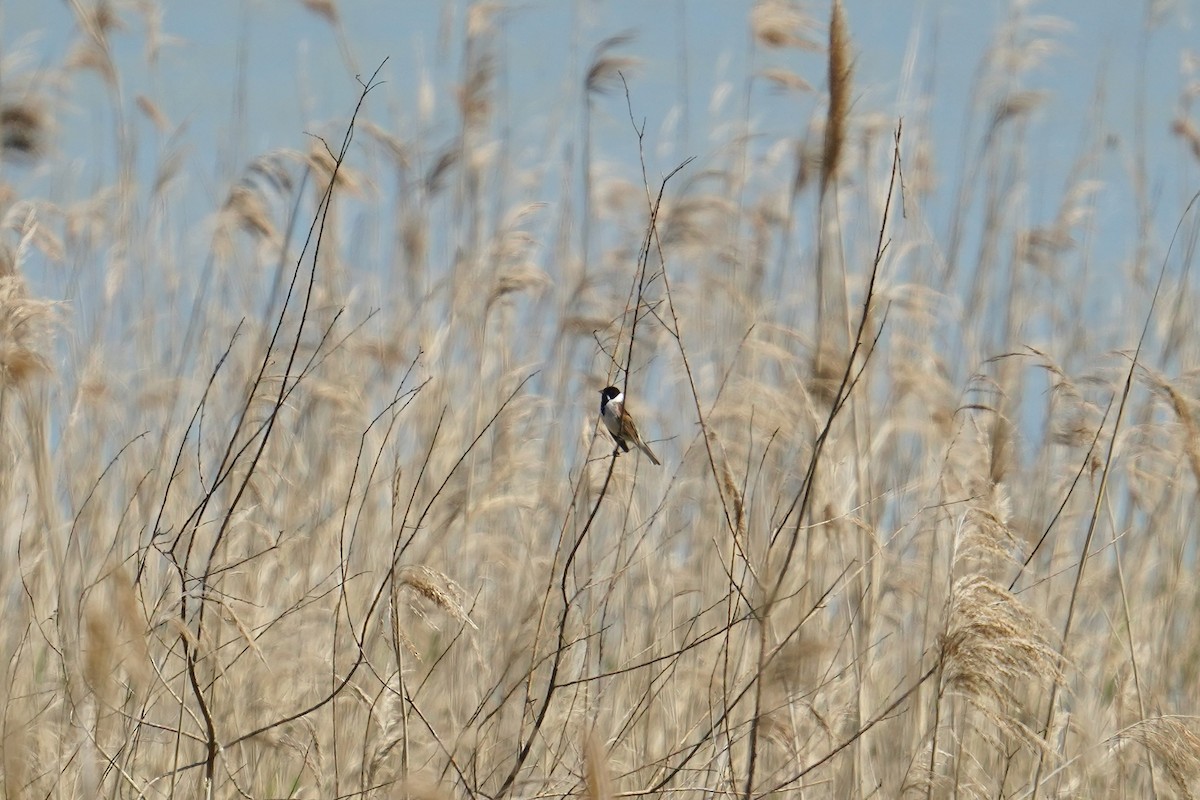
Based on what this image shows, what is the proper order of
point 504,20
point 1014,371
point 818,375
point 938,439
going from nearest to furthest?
1. point 818,375
2. point 938,439
3. point 1014,371
4. point 504,20

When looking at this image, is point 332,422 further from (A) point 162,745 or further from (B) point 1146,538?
(B) point 1146,538

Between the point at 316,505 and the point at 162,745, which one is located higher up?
the point at 316,505

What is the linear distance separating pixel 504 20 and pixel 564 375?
5.55 feet

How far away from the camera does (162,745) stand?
311 centimetres

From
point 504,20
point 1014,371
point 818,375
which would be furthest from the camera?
point 504,20

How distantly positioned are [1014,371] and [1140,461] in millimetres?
485

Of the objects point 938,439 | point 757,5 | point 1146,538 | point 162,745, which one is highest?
point 757,5

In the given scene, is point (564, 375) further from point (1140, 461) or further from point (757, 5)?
point (1140, 461)

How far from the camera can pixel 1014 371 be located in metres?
4.34

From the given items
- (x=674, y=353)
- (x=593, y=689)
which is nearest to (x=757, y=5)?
(x=674, y=353)

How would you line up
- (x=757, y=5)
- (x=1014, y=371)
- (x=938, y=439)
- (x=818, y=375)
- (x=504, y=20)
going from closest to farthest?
(x=818, y=375)
(x=938, y=439)
(x=757, y=5)
(x=1014, y=371)
(x=504, y=20)

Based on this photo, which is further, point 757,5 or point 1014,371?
point 1014,371

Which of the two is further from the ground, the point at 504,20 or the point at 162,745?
the point at 504,20

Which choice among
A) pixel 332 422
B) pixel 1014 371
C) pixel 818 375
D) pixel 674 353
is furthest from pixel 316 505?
pixel 1014 371
